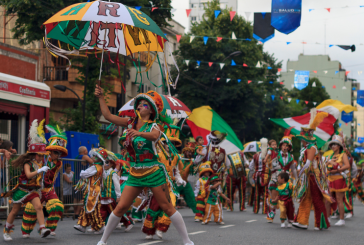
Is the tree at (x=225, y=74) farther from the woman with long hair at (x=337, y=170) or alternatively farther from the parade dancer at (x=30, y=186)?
the parade dancer at (x=30, y=186)

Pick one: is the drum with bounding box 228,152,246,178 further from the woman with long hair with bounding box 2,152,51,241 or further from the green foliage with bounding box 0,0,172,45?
the woman with long hair with bounding box 2,152,51,241

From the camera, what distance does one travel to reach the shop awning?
553 inches

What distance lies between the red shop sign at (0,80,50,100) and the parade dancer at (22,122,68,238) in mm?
5385

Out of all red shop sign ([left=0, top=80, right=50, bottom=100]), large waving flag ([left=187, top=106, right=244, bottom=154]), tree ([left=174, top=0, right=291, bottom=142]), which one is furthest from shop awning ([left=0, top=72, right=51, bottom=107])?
tree ([left=174, top=0, right=291, bottom=142])

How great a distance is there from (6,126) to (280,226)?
794 centimetres

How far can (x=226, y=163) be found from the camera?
12.7m

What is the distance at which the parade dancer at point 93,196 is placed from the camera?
9.55 meters

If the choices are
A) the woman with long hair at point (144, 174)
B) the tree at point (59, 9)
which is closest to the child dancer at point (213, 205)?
the woman with long hair at point (144, 174)

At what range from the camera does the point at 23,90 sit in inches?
584

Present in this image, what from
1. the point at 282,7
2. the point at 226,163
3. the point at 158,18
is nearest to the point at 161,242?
the point at 226,163

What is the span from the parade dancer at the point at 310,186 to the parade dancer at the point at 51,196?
4418mm

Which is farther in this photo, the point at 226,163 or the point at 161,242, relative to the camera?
the point at 226,163

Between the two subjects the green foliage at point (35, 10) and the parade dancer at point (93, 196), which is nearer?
the parade dancer at point (93, 196)

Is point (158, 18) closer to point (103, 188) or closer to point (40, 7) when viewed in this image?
point (40, 7)
